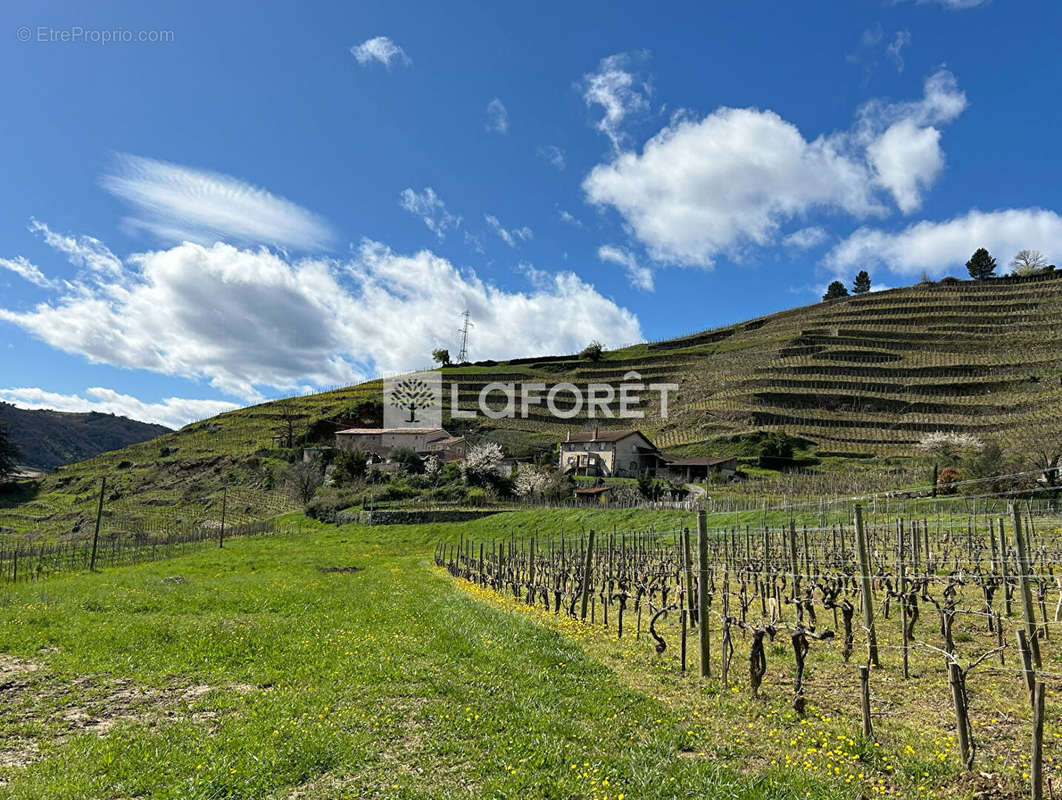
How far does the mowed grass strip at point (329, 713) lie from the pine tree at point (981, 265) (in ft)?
489

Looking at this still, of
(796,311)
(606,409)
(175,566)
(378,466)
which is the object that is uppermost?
(796,311)

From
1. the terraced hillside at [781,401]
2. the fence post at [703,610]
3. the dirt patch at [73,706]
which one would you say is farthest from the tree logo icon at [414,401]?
the fence post at [703,610]

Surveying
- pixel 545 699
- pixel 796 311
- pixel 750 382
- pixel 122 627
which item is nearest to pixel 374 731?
pixel 545 699

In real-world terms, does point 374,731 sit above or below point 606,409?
below

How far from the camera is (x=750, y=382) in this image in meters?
93.1

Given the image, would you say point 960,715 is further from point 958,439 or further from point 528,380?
point 528,380

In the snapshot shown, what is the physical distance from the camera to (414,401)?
110 m

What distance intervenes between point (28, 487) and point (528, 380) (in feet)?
269

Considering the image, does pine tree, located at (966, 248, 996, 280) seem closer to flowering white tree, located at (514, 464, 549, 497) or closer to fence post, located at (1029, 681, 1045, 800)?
flowering white tree, located at (514, 464, 549, 497)

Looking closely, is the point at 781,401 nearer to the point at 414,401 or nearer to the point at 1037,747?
the point at 414,401

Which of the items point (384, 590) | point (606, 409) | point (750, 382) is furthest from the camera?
point (606, 409)

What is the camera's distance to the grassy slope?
6.04m

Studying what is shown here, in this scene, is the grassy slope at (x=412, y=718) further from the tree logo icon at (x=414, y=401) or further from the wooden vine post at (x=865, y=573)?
the tree logo icon at (x=414, y=401)

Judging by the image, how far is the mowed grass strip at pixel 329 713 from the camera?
19.8 ft
